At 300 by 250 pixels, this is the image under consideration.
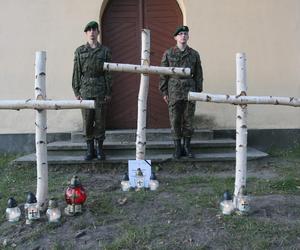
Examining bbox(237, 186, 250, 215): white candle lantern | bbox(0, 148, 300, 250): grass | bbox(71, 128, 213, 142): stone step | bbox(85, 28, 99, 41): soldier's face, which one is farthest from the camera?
bbox(71, 128, 213, 142): stone step

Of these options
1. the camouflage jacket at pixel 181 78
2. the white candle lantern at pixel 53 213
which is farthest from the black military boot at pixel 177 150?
the white candle lantern at pixel 53 213

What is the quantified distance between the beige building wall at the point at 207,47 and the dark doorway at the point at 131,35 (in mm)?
361

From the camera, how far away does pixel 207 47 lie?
805cm

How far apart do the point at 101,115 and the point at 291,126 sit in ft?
11.6

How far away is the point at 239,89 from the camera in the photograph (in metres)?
4.56

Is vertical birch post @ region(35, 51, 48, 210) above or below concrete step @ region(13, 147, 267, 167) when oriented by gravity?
above

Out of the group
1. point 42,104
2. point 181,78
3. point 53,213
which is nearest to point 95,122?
point 181,78

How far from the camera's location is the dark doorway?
8367mm

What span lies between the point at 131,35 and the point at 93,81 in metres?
2.24

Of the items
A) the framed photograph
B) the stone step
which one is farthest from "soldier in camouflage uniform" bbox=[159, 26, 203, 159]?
the framed photograph

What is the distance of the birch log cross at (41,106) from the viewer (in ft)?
14.5

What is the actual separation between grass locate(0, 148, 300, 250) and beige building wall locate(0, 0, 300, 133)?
2.48 metres

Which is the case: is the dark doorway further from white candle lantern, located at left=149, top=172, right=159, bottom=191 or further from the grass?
white candle lantern, located at left=149, top=172, right=159, bottom=191

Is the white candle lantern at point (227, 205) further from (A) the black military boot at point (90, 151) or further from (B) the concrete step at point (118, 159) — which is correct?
(A) the black military boot at point (90, 151)
